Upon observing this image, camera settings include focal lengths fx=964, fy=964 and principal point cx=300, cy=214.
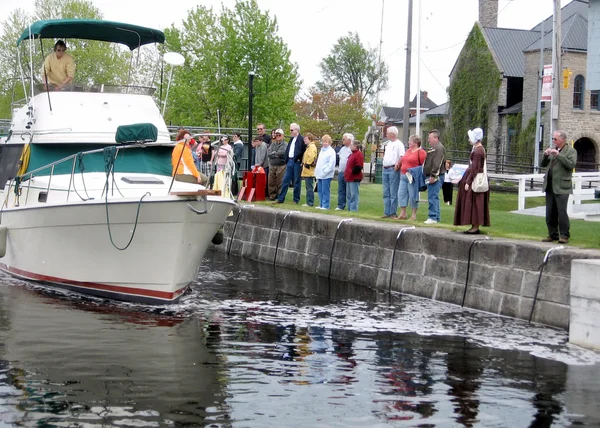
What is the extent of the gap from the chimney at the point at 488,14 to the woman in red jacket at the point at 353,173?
→ 44.1 metres

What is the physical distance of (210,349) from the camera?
442 inches

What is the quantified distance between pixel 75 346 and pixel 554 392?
5.34 metres

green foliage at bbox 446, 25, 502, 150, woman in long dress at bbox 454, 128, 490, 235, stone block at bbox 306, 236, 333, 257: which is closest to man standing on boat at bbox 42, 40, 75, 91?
stone block at bbox 306, 236, 333, 257

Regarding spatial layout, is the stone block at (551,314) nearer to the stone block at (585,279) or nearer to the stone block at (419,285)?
the stone block at (585,279)

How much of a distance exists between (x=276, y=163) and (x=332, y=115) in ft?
208

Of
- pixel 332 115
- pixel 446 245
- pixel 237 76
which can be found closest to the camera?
pixel 446 245

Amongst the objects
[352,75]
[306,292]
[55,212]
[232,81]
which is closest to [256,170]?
[306,292]

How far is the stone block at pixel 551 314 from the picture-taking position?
12.8 m

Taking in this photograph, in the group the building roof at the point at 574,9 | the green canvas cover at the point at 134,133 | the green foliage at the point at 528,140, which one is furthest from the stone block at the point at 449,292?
the building roof at the point at 574,9

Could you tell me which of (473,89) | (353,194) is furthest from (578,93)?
(353,194)

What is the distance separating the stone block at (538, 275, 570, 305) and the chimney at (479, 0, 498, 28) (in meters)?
50.8

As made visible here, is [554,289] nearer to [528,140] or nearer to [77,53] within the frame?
[528,140]

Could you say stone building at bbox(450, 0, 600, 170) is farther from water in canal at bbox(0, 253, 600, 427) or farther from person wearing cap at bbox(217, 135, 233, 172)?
water in canal at bbox(0, 253, 600, 427)

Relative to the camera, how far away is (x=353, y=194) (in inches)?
802
